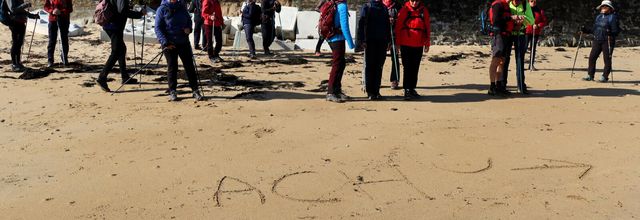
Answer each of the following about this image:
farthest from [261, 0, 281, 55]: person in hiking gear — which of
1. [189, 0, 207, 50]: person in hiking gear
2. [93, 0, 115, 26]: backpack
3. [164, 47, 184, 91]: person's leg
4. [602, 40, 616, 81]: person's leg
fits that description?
[602, 40, 616, 81]: person's leg

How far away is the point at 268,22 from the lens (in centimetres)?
1390

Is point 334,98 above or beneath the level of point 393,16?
beneath

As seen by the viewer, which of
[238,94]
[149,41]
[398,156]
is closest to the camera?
[398,156]

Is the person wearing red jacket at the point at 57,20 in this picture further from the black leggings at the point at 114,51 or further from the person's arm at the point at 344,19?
the person's arm at the point at 344,19

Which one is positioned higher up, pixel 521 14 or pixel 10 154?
pixel 521 14

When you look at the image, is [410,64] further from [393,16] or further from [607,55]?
[607,55]

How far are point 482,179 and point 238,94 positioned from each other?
4257 mm

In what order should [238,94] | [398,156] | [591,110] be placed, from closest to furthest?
1. [398,156]
2. [591,110]
3. [238,94]

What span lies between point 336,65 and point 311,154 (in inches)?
99.7

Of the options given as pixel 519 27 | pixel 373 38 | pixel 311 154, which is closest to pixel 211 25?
pixel 373 38

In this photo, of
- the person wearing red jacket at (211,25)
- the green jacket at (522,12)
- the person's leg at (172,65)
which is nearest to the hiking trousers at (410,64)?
the green jacket at (522,12)

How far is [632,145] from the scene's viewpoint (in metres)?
6.42

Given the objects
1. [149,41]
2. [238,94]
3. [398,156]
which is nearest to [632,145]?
[398,156]

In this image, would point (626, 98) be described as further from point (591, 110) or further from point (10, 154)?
point (10, 154)
